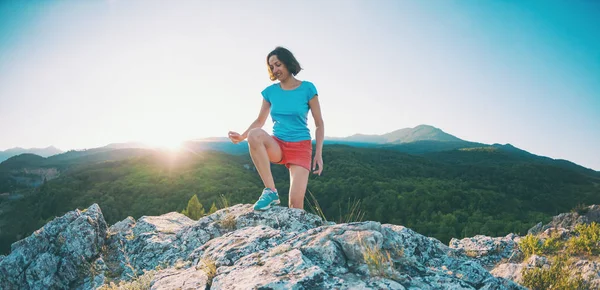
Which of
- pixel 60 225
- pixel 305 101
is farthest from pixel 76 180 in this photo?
pixel 305 101

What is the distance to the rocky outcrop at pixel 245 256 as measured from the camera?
2.07 m

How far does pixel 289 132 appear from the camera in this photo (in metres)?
4.47

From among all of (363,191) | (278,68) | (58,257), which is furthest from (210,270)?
(363,191)

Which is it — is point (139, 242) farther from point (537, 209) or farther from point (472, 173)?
point (472, 173)

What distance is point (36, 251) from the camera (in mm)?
4805

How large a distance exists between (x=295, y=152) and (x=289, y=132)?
1.09ft

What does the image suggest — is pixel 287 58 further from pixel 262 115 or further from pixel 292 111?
pixel 262 115

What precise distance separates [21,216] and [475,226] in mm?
58708

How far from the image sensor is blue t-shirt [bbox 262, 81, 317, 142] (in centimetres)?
440

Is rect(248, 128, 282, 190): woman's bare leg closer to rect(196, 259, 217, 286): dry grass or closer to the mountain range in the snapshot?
rect(196, 259, 217, 286): dry grass

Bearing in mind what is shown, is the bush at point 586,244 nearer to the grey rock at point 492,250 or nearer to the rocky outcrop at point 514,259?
the rocky outcrop at point 514,259

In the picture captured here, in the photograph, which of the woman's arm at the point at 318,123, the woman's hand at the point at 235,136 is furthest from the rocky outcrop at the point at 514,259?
the woman's hand at the point at 235,136

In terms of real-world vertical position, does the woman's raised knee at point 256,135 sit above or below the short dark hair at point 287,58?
below

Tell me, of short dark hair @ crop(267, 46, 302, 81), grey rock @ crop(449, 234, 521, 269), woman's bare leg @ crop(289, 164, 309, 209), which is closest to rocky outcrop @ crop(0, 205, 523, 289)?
woman's bare leg @ crop(289, 164, 309, 209)
